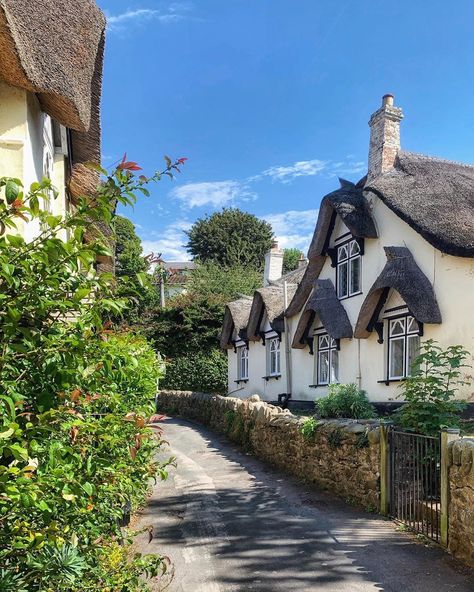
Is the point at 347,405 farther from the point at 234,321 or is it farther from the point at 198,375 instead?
the point at 198,375

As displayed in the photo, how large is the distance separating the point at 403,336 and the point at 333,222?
203 inches

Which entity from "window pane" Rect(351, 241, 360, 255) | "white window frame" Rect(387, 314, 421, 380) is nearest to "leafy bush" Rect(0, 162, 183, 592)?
"white window frame" Rect(387, 314, 421, 380)

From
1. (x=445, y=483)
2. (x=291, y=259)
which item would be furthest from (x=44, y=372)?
(x=291, y=259)

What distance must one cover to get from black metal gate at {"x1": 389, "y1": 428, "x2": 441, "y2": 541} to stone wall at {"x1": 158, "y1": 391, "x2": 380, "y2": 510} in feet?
1.55

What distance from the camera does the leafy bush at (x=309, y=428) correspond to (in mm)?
9906

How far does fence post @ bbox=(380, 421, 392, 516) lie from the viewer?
7.50 metres

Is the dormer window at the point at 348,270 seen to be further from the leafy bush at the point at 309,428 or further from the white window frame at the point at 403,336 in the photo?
the leafy bush at the point at 309,428

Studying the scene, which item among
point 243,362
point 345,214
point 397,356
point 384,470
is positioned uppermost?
point 345,214

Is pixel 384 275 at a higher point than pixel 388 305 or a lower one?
higher

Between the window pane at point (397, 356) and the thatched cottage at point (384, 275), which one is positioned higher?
the thatched cottage at point (384, 275)

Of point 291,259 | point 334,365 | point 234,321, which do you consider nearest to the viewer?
point 334,365

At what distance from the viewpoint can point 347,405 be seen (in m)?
13.5

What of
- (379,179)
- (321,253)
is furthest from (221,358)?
(379,179)

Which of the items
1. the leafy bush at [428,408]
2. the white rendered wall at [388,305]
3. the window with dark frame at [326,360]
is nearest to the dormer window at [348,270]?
the white rendered wall at [388,305]
